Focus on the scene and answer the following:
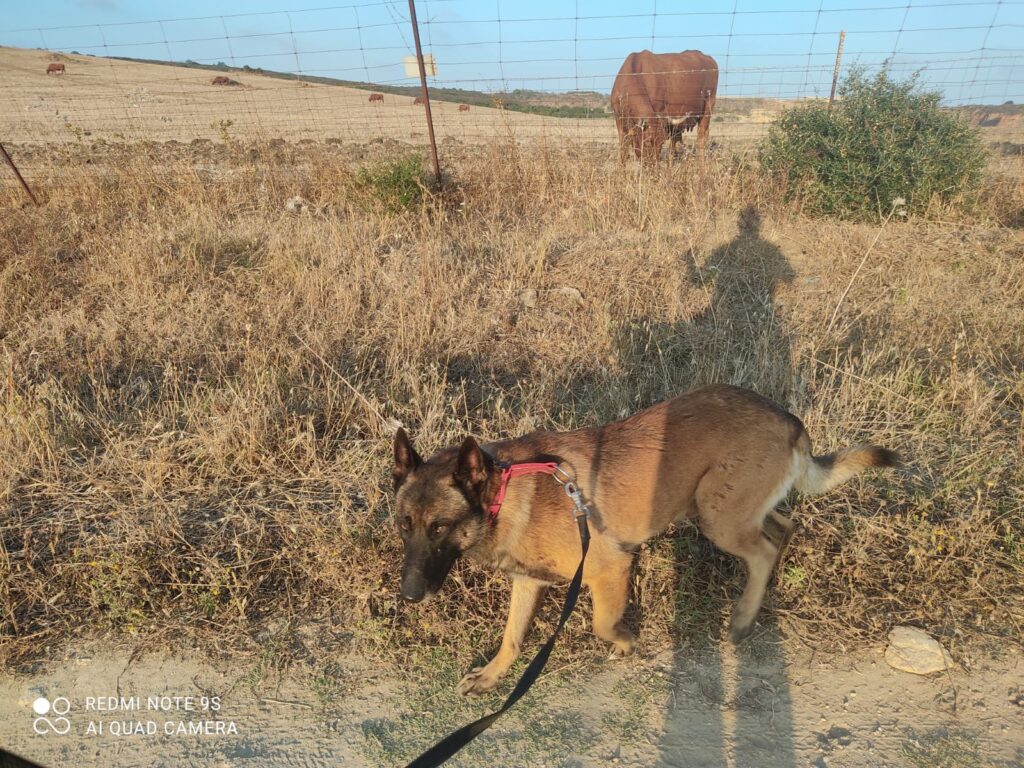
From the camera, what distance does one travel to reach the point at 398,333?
506 cm

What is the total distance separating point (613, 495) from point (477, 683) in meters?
1.09

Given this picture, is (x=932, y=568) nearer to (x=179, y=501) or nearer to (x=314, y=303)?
(x=179, y=501)

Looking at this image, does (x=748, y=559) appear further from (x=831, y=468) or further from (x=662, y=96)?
(x=662, y=96)

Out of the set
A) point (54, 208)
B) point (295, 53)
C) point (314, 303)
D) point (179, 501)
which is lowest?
point (179, 501)

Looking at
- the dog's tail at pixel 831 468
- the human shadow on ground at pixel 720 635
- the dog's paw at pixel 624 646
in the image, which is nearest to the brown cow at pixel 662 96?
the human shadow on ground at pixel 720 635

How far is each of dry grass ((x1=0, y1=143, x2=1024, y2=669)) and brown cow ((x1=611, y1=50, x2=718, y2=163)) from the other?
3083 mm

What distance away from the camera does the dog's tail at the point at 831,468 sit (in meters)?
2.92

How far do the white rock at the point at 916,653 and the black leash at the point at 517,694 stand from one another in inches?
61.6

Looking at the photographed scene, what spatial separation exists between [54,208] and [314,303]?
16.8 ft

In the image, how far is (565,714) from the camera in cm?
254

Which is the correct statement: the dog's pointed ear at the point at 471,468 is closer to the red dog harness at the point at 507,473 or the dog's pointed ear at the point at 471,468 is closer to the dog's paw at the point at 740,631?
the red dog harness at the point at 507,473

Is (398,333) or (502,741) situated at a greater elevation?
(398,333)

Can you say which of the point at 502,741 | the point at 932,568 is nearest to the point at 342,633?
the point at 502,741

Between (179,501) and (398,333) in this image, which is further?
(398,333)
